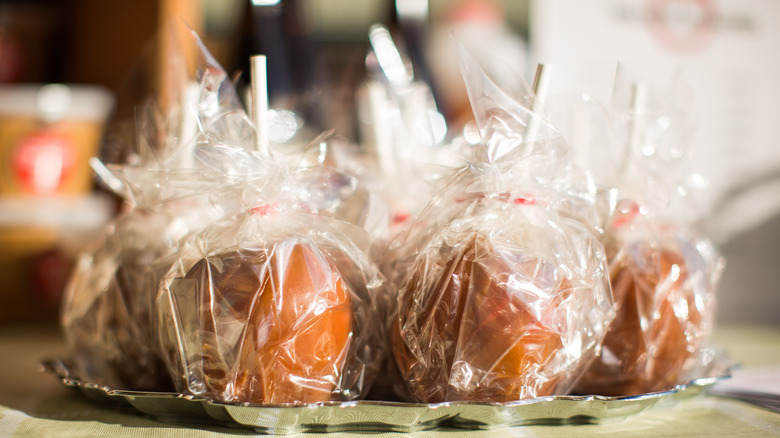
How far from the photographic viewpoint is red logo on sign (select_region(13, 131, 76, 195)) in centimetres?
106

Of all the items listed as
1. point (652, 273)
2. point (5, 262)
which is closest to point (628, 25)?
point (652, 273)

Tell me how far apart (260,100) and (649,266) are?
0.35 m

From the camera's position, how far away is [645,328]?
20.7 inches

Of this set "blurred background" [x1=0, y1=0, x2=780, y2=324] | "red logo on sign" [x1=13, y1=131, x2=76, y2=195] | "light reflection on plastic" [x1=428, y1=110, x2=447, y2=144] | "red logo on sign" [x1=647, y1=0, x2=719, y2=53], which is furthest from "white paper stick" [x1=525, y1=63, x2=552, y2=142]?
"red logo on sign" [x1=13, y1=131, x2=76, y2=195]

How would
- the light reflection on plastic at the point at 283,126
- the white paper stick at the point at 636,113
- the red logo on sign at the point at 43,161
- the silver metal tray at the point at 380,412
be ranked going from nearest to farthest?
the silver metal tray at the point at 380,412 → the white paper stick at the point at 636,113 → the light reflection on plastic at the point at 283,126 → the red logo on sign at the point at 43,161

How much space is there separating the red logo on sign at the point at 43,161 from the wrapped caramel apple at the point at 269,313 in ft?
2.36

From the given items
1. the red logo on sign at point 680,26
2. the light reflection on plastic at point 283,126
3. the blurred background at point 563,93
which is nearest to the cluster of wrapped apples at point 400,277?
the light reflection on plastic at point 283,126

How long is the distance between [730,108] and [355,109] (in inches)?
26.5

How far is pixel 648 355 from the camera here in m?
0.53

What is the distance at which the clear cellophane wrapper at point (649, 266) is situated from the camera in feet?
1.74

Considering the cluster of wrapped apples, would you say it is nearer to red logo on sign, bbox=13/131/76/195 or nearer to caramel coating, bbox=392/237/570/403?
caramel coating, bbox=392/237/570/403

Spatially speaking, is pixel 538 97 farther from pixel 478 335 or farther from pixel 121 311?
pixel 121 311

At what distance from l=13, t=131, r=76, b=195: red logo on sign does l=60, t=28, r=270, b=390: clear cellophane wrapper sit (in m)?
0.51

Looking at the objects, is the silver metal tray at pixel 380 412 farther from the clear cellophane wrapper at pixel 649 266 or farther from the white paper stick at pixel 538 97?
the white paper stick at pixel 538 97
